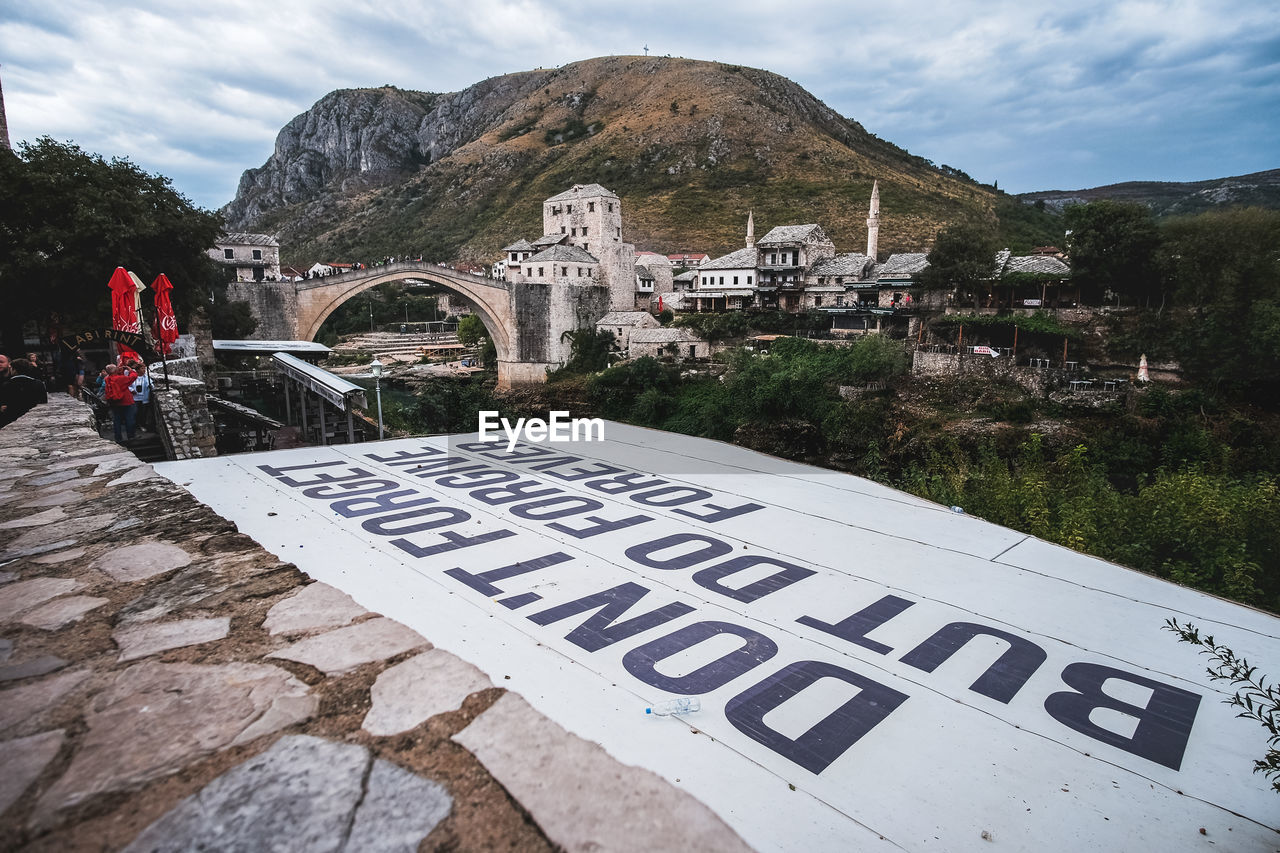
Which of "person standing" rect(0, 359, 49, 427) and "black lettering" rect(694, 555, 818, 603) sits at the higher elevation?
"person standing" rect(0, 359, 49, 427)

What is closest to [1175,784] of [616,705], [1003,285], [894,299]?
[616,705]

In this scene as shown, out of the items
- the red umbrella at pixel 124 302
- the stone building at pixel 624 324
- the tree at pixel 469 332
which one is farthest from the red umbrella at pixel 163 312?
the tree at pixel 469 332

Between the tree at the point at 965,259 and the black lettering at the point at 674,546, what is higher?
the tree at the point at 965,259

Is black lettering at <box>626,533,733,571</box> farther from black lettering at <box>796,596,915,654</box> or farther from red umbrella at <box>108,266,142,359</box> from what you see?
red umbrella at <box>108,266,142,359</box>

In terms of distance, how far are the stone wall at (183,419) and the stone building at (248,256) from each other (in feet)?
94.0

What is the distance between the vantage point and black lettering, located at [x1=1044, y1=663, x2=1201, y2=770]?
3062 millimetres

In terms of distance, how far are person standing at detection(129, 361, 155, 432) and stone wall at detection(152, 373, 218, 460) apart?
164 mm

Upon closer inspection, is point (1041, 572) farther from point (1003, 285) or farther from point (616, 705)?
point (1003, 285)

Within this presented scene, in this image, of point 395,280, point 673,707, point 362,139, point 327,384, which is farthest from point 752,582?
point 362,139

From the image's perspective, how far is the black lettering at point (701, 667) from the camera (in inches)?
129

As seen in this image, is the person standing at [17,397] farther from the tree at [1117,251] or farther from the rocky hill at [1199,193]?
the rocky hill at [1199,193]

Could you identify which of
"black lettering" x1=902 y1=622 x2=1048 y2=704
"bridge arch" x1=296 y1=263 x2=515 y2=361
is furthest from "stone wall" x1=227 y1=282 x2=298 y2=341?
"black lettering" x1=902 y1=622 x2=1048 y2=704

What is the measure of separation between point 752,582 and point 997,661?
157 cm

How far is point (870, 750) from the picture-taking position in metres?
2.88
